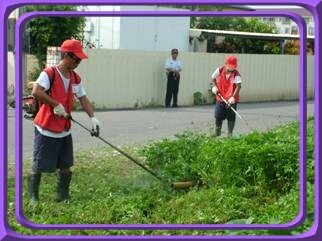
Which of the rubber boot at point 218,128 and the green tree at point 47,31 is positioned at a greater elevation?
the green tree at point 47,31

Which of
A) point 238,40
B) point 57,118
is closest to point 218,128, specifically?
point 57,118

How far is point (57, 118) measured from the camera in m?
6.04

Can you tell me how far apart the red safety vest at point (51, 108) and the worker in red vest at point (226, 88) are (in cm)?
353

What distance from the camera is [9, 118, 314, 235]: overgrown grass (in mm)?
5176

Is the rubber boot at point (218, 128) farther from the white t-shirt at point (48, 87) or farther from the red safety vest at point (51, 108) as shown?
the red safety vest at point (51, 108)

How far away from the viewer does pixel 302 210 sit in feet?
12.4

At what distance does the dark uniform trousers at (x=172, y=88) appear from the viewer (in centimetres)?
1149

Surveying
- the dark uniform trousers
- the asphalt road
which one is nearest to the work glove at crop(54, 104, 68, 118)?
the asphalt road

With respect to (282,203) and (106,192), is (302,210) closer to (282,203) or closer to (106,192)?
(282,203)

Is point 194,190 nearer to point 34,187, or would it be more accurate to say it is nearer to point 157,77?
point 34,187

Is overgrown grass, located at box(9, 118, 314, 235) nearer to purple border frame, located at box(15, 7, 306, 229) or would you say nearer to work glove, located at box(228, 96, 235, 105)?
purple border frame, located at box(15, 7, 306, 229)

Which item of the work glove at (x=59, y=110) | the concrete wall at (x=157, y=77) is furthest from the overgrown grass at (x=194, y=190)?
the concrete wall at (x=157, y=77)

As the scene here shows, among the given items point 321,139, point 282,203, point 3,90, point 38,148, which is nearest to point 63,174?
point 38,148

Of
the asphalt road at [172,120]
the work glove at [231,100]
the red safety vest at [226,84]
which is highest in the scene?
the red safety vest at [226,84]
